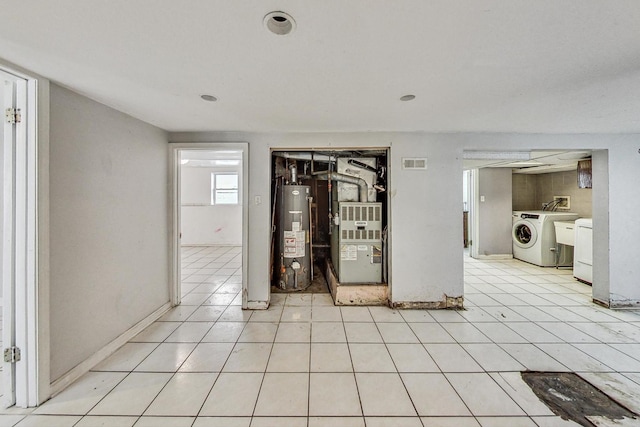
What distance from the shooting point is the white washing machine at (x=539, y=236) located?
15.4 ft

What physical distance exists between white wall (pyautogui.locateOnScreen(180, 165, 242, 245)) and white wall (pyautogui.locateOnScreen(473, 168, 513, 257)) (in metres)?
6.14

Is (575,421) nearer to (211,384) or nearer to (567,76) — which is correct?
(567,76)

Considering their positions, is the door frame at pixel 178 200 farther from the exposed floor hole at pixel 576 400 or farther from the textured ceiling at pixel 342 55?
the exposed floor hole at pixel 576 400

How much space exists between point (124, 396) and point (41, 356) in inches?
22.7

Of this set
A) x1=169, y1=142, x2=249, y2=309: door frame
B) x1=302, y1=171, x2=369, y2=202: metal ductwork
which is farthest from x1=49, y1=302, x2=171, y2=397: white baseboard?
x1=302, y1=171, x2=369, y2=202: metal ductwork

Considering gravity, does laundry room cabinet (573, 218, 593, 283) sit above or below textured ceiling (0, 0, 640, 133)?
below

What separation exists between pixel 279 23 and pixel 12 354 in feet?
8.39

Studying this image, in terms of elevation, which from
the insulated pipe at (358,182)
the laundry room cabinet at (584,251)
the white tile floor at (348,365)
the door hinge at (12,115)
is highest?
the door hinge at (12,115)

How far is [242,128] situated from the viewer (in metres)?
2.79

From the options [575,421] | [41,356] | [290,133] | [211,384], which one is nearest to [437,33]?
[290,133]

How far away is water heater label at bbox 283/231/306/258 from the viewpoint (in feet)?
11.6

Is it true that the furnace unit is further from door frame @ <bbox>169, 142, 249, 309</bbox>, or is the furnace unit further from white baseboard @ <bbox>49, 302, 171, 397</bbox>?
white baseboard @ <bbox>49, 302, 171, 397</bbox>

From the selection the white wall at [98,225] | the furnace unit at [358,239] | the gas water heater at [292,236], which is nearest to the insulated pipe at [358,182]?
the furnace unit at [358,239]

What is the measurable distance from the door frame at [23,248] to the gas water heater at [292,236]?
2.36 metres
